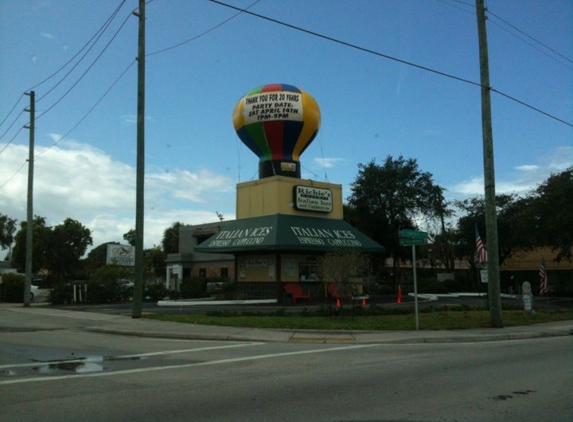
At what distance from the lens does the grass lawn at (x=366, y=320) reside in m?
17.6

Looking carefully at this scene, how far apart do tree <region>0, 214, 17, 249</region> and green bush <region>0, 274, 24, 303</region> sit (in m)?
45.6

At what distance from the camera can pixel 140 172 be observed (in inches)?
837

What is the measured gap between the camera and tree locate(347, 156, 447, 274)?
48250 mm

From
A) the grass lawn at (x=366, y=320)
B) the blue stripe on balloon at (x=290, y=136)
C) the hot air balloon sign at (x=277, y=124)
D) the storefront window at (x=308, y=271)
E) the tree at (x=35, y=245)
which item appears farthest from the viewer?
the tree at (x=35, y=245)

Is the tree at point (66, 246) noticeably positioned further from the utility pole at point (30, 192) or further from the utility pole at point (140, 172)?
the utility pole at point (140, 172)

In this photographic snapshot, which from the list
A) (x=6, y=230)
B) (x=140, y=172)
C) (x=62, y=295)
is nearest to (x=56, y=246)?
(x=6, y=230)

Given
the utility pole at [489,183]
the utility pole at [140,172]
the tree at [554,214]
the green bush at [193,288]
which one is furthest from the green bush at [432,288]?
the utility pole at [140,172]

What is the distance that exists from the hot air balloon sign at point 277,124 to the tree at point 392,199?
51.0 ft

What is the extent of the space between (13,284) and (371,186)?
29583 millimetres

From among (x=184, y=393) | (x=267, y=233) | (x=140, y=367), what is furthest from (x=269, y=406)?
(x=267, y=233)

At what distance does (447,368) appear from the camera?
10141mm

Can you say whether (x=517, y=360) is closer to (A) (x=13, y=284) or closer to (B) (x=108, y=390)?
(B) (x=108, y=390)

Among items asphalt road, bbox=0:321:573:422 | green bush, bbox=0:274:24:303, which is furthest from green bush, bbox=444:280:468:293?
asphalt road, bbox=0:321:573:422

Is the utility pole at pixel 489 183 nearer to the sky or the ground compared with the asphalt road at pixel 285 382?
nearer to the sky
